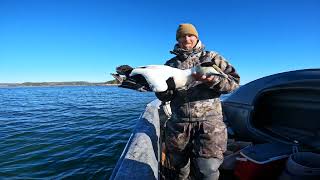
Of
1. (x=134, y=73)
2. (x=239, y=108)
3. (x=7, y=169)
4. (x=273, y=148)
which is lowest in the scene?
(x=7, y=169)

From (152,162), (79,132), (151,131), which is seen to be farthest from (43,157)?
(152,162)

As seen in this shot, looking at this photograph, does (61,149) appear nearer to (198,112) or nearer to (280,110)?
(280,110)

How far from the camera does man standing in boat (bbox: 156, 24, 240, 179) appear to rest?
10.8 ft

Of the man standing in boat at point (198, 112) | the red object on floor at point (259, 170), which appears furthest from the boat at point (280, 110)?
the man standing in boat at point (198, 112)

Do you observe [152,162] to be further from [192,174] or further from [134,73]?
[134,73]

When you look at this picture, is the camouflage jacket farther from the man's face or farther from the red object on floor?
the red object on floor

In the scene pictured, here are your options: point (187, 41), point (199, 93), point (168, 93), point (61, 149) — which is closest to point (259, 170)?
point (199, 93)

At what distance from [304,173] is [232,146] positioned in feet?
5.63

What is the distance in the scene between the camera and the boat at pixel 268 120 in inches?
158

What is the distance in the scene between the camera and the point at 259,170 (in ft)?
12.1

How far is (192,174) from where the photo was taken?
12.6ft

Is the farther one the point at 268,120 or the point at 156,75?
the point at 268,120

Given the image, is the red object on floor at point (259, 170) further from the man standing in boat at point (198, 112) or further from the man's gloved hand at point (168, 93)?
the man's gloved hand at point (168, 93)

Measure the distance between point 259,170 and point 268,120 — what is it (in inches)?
78.2
